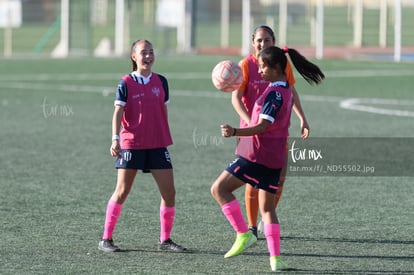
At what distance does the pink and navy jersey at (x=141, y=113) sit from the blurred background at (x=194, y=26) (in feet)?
90.9

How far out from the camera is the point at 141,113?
8367 millimetres

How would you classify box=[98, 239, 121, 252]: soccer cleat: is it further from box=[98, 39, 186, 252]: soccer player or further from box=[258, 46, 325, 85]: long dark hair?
box=[258, 46, 325, 85]: long dark hair

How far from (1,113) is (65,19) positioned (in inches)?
980

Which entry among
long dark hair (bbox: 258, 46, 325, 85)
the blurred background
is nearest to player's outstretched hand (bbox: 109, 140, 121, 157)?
long dark hair (bbox: 258, 46, 325, 85)

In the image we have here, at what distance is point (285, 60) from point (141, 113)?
1295mm

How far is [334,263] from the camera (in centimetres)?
795

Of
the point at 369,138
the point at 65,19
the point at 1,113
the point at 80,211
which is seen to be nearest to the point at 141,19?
the point at 65,19

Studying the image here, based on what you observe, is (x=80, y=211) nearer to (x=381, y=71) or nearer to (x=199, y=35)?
(x=381, y=71)

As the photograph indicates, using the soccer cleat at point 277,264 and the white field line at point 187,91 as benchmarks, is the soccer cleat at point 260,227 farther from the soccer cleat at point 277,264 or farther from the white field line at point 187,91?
the white field line at point 187,91

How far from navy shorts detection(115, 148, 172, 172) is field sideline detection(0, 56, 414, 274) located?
68 centimetres

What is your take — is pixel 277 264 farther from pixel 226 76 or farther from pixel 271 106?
pixel 226 76

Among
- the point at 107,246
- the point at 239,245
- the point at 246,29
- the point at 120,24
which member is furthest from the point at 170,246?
the point at 120,24

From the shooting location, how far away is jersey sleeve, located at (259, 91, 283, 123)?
25.0 ft

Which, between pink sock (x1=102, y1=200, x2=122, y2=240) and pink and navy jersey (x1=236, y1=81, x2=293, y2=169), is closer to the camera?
pink and navy jersey (x1=236, y1=81, x2=293, y2=169)
